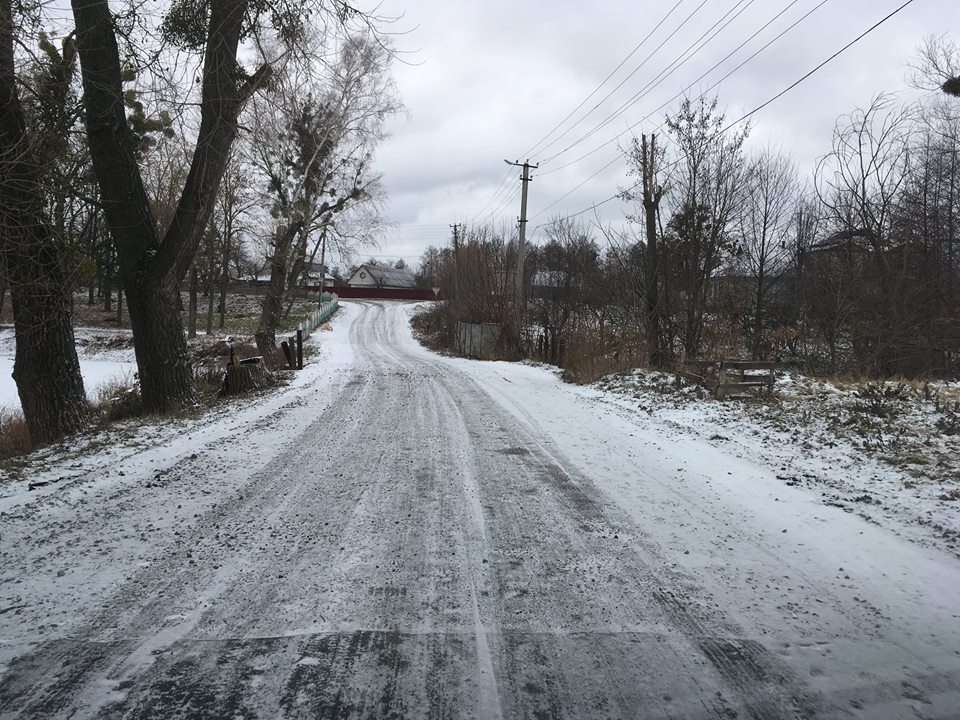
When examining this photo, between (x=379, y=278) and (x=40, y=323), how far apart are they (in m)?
89.4

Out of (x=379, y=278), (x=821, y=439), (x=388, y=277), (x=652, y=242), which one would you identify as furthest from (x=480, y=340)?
(x=388, y=277)

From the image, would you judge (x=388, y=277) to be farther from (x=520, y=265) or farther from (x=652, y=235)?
(x=652, y=235)

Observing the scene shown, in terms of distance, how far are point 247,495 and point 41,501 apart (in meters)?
1.62

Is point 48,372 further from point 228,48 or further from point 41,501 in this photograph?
point 228,48

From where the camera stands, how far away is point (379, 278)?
95.7 meters

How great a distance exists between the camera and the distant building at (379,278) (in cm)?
9606

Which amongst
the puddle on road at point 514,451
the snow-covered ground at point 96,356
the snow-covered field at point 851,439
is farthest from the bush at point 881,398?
the snow-covered ground at point 96,356

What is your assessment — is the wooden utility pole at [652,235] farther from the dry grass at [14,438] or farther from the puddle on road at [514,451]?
the dry grass at [14,438]

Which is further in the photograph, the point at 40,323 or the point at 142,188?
the point at 142,188

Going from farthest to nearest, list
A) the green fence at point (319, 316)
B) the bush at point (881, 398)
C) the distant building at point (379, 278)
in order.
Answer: the distant building at point (379, 278), the green fence at point (319, 316), the bush at point (881, 398)

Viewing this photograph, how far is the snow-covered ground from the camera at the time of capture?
64.4 feet

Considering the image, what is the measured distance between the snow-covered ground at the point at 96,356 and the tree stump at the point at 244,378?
284 inches

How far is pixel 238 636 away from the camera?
9.44ft

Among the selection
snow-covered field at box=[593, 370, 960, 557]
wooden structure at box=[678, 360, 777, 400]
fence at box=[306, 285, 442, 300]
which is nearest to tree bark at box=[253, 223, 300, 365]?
snow-covered field at box=[593, 370, 960, 557]
